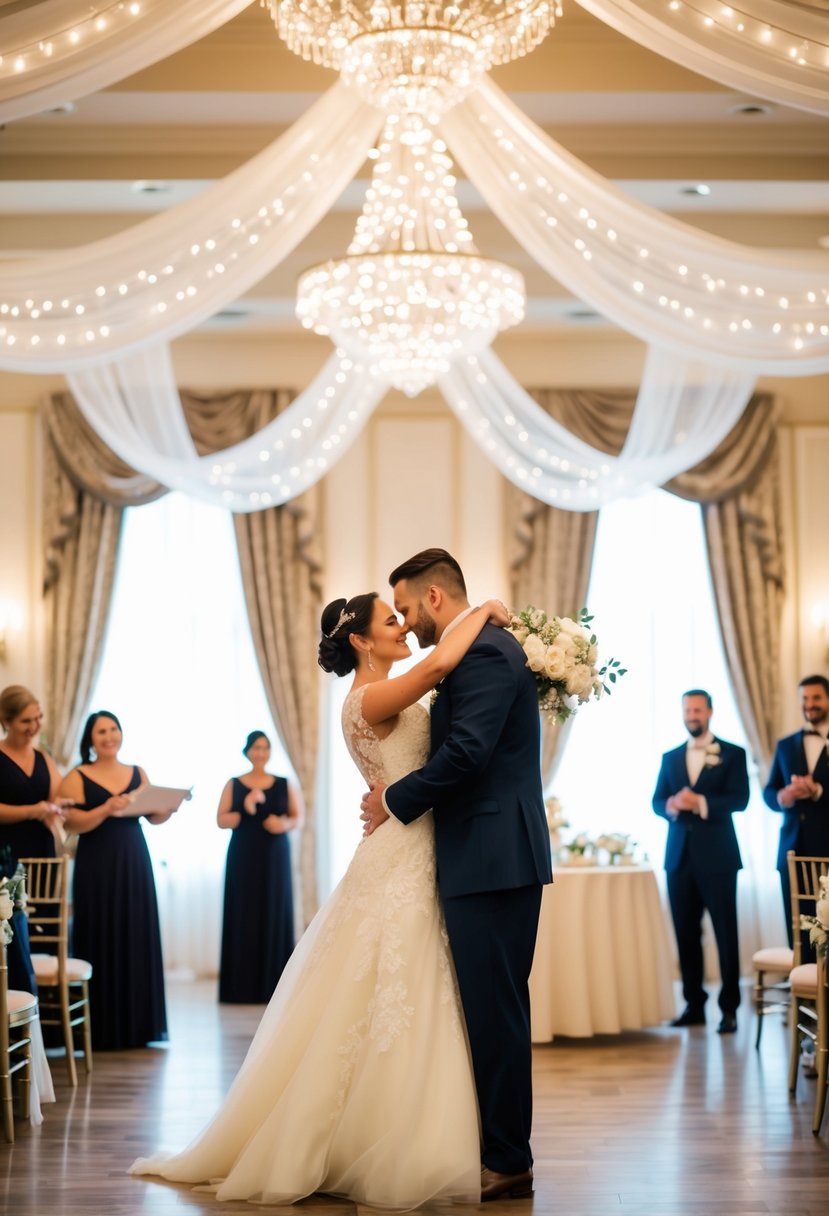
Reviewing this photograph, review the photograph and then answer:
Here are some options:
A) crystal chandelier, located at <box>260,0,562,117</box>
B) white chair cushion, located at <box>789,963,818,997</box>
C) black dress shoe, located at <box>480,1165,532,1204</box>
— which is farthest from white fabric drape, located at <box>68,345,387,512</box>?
black dress shoe, located at <box>480,1165,532,1204</box>

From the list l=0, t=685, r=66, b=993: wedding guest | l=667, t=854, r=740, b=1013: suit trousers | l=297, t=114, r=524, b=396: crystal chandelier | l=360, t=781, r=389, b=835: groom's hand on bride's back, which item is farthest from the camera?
l=667, t=854, r=740, b=1013: suit trousers

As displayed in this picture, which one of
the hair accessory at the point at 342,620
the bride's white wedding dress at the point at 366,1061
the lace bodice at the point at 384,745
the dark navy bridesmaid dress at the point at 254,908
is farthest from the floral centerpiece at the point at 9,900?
the dark navy bridesmaid dress at the point at 254,908

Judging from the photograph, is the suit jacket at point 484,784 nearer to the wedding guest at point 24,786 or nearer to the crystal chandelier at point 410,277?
the crystal chandelier at point 410,277

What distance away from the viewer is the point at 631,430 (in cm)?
802

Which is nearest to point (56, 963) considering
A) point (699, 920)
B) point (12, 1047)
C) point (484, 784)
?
point (12, 1047)

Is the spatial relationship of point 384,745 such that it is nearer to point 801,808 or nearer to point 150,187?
point 801,808

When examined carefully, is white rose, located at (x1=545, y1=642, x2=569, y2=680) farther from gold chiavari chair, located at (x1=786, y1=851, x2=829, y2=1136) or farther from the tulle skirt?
gold chiavari chair, located at (x1=786, y1=851, x2=829, y2=1136)

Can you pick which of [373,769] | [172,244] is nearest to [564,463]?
[172,244]

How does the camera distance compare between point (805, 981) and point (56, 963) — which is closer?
point (805, 981)

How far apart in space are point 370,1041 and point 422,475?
6.49m

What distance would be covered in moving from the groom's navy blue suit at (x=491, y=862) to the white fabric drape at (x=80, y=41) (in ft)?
6.76

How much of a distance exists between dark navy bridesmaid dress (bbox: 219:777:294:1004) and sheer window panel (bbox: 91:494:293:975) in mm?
1131

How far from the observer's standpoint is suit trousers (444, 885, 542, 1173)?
14.4 feet

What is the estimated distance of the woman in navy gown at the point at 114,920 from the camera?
24.5 feet
